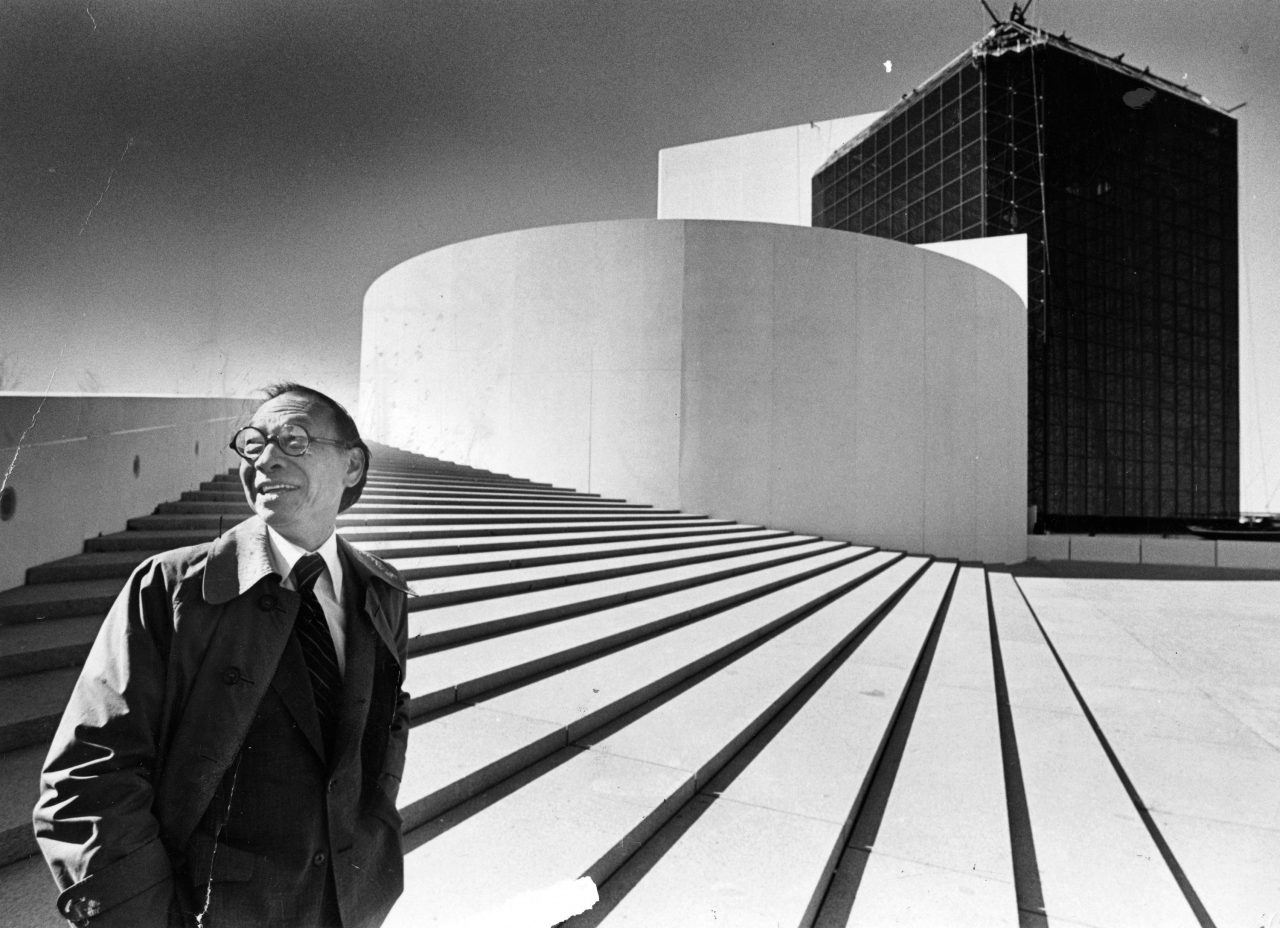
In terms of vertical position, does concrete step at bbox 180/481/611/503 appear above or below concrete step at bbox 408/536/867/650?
above

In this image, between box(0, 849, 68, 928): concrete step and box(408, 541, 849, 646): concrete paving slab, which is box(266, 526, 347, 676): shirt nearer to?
box(0, 849, 68, 928): concrete step

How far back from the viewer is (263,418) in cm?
105

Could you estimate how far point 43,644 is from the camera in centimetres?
249

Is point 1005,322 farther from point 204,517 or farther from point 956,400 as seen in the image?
point 204,517

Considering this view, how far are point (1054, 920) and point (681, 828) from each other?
1148mm

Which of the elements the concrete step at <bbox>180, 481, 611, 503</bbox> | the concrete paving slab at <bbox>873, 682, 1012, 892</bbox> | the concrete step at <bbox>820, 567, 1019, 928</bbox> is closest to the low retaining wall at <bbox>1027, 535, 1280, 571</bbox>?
the concrete step at <bbox>180, 481, 611, 503</bbox>

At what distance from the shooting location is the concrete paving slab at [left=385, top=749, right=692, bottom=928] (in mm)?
1805

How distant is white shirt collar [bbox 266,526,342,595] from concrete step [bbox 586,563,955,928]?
1361 millimetres

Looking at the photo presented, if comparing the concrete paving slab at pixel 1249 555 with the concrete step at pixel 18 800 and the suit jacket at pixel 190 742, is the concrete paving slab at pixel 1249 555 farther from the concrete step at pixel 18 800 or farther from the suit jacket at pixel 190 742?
the concrete step at pixel 18 800

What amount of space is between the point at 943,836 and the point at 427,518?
5149 mm

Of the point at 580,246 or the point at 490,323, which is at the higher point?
the point at 580,246

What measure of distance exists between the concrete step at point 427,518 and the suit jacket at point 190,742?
1.69 m

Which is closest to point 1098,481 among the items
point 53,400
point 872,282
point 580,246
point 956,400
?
point 956,400

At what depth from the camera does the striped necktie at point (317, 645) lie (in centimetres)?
102
